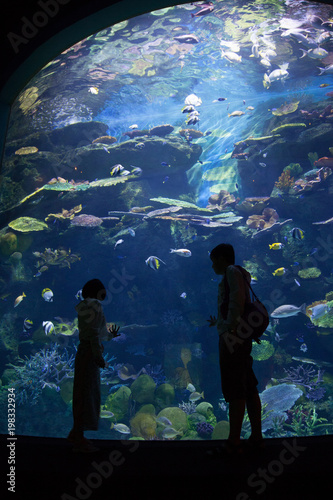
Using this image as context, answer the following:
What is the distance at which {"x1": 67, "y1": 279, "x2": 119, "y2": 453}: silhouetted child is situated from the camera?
81.0 inches

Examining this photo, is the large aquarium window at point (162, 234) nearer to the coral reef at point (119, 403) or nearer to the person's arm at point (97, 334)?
the coral reef at point (119, 403)

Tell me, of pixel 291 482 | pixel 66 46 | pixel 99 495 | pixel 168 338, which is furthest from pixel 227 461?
pixel 168 338

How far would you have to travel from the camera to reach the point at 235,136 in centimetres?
1814

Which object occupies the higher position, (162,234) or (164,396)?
(162,234)

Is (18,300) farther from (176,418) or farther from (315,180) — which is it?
(315,180)

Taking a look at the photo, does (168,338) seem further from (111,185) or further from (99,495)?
(99,495)

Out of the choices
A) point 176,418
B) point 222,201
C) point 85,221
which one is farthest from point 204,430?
point 222,201

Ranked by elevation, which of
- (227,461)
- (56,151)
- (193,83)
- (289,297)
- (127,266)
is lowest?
(289,297)

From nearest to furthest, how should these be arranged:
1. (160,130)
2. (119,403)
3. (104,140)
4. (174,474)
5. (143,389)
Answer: (174,474), (119,403), (143,389), (104,140), (160,130)

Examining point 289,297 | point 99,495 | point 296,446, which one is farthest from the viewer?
point 289,297

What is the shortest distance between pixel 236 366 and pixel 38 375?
893 cm

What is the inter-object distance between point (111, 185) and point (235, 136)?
9866mm

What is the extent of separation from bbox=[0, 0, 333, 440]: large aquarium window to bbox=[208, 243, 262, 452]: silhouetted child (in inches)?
258

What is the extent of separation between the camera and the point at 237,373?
184 centimetres
